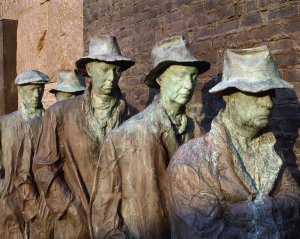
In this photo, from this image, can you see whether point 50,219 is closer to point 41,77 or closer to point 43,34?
point 41,77

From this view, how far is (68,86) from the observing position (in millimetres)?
6504

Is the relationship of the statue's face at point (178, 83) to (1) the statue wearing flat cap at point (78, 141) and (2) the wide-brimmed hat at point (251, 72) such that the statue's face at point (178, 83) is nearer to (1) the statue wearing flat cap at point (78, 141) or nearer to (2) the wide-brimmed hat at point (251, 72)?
(2) the wide-brimmed hat at point (251, 72)

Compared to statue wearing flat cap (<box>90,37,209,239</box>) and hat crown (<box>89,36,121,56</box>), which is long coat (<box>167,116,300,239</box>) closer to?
statue wearing flat cap (<box>90,37,209,239</box>)

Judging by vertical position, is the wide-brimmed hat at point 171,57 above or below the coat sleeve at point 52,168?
above

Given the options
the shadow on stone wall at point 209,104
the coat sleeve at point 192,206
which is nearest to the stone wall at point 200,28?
the shadow on stone wall at point 209,104

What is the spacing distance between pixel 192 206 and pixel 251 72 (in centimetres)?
64

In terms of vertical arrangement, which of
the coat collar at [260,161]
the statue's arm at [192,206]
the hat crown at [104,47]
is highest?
the hat crown at [104,47]

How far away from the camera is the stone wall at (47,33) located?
943cm

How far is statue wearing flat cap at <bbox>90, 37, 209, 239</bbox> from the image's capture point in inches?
159

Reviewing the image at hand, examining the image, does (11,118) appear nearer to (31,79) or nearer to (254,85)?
(31,79)

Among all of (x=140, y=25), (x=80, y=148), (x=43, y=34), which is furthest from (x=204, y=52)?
(x=43, y=34)

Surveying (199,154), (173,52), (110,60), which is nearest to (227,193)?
(199,154)

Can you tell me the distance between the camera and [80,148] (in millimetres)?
5047

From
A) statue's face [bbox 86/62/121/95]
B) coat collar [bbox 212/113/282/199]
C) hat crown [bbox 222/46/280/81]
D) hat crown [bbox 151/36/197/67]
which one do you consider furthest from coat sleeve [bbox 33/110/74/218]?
hat crown [bbox 222/46/280/81]
